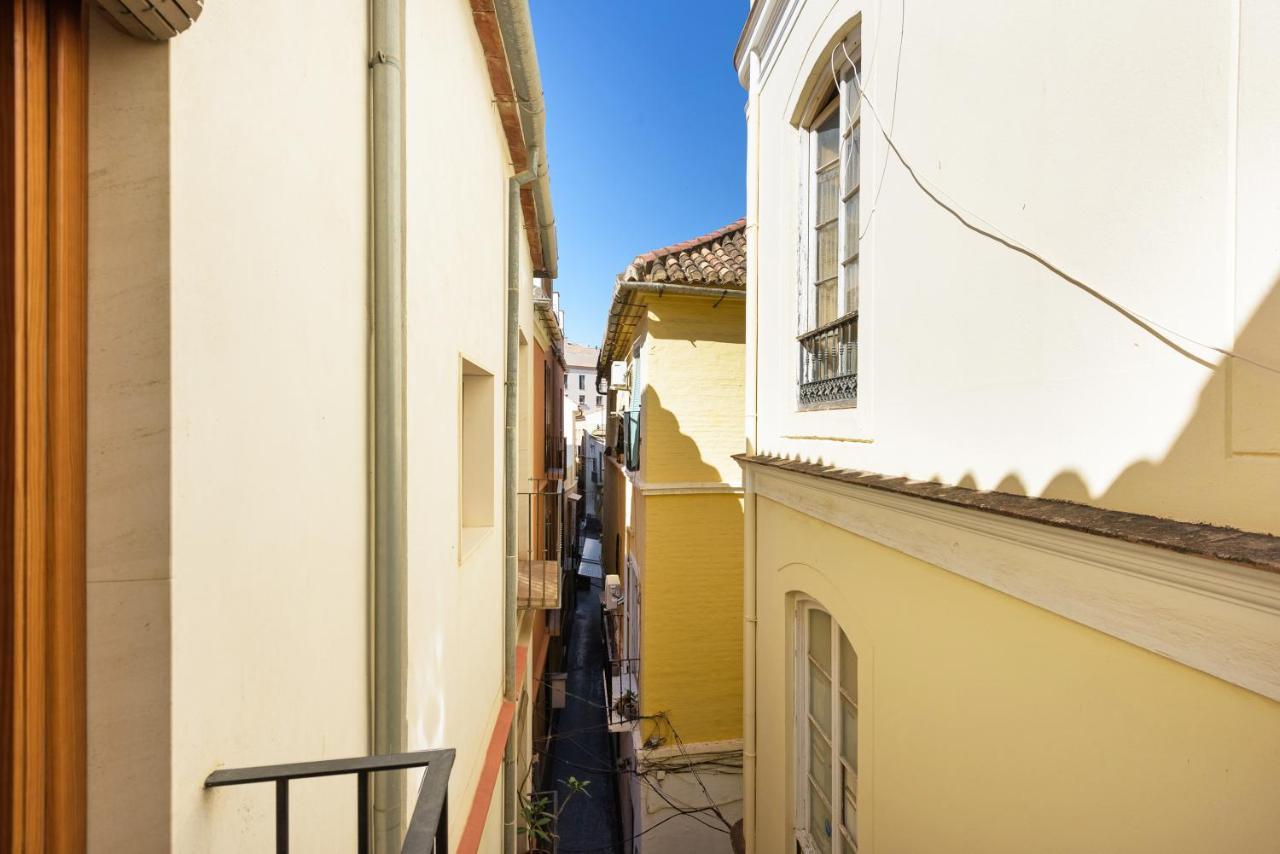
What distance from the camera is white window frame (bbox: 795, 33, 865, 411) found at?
3750 millimetres

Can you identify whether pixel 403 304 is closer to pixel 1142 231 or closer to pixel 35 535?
pixel 35 535

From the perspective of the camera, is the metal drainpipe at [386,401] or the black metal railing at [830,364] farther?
the black metal railing at [830,364]

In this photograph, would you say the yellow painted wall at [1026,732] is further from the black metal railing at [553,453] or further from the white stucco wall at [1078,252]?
the black metal railing at [553,453]

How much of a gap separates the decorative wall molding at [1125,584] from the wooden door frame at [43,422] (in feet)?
8.35

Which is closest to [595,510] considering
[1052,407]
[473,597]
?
[473,597]

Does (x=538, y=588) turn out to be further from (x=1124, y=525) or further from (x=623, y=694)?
(x=1124, y=525)

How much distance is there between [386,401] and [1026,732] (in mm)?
2766

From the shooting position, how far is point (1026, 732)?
205 centimetres

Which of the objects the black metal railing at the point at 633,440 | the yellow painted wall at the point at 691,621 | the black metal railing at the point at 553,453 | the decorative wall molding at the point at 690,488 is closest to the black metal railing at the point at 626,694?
the yellow painted wall at the point at 691,621

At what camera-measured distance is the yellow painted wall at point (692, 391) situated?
334 inches

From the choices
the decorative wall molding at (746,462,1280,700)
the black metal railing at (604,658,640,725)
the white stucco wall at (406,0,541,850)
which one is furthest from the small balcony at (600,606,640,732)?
the decorative wall molding at (746,462,1280,700)

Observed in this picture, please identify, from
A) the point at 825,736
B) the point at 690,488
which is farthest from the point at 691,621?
the point at 825,736

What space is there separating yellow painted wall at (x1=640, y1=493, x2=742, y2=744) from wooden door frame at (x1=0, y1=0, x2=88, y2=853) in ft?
24.7

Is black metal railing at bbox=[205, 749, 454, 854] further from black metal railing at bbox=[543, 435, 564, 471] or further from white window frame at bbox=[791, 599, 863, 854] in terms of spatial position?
black metal railing at bbox=[543, 435, 564, 471]
